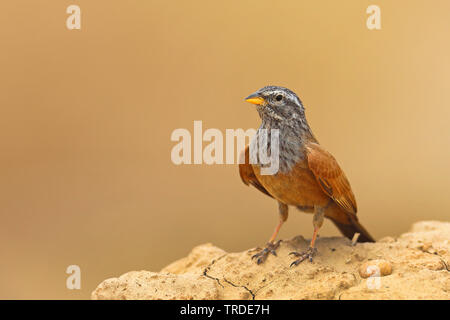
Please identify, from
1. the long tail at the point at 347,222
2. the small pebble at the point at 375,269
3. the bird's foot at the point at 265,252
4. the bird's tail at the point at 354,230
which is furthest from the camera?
the bird's tail at the point at 354,230

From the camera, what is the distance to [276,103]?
400 centimetres

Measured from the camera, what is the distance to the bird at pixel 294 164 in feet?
13.0

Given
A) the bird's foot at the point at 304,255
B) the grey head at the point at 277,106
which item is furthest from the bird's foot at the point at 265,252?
the grey head at the point at 277,106

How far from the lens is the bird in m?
3.95

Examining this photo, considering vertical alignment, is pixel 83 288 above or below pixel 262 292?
below

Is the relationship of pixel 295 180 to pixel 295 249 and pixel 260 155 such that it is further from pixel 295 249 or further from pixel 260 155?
pixel 295 249

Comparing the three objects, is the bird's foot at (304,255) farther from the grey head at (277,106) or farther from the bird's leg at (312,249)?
the grey head at (277,106)

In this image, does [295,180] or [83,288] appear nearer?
[295,180]

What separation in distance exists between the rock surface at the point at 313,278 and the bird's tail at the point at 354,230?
23 centimetres
